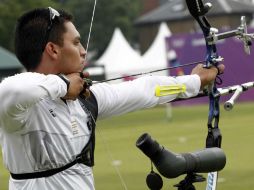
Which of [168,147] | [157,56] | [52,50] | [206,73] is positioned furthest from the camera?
[157,56]

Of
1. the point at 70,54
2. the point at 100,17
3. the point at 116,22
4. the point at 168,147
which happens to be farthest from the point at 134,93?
the point at 116,22

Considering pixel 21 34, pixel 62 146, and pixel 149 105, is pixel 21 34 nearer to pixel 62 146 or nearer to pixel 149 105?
pixel 62 146

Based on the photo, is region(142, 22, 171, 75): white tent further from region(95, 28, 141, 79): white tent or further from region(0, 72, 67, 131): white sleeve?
region(0, 72, 67, 131): white sleeve

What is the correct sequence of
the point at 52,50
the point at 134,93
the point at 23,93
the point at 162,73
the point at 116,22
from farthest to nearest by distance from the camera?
the point at 116,22, the point at 162,73, the point at 134,93, the point at 52,50, the point at 23,93

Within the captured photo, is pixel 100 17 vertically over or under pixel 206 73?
under

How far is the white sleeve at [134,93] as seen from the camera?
3.30m

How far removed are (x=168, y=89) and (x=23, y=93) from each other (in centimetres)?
89

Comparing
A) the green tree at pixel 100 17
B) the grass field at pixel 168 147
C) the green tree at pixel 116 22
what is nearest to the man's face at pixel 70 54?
the grass field at pixel 168 147

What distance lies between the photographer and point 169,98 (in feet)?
11.6

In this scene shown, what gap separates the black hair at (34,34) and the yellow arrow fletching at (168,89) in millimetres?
595

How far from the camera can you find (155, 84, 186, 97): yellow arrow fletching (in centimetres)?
350

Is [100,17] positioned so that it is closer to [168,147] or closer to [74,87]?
[168,147]

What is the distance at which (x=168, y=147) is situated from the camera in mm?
12383

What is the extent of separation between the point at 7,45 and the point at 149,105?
3953 cm
